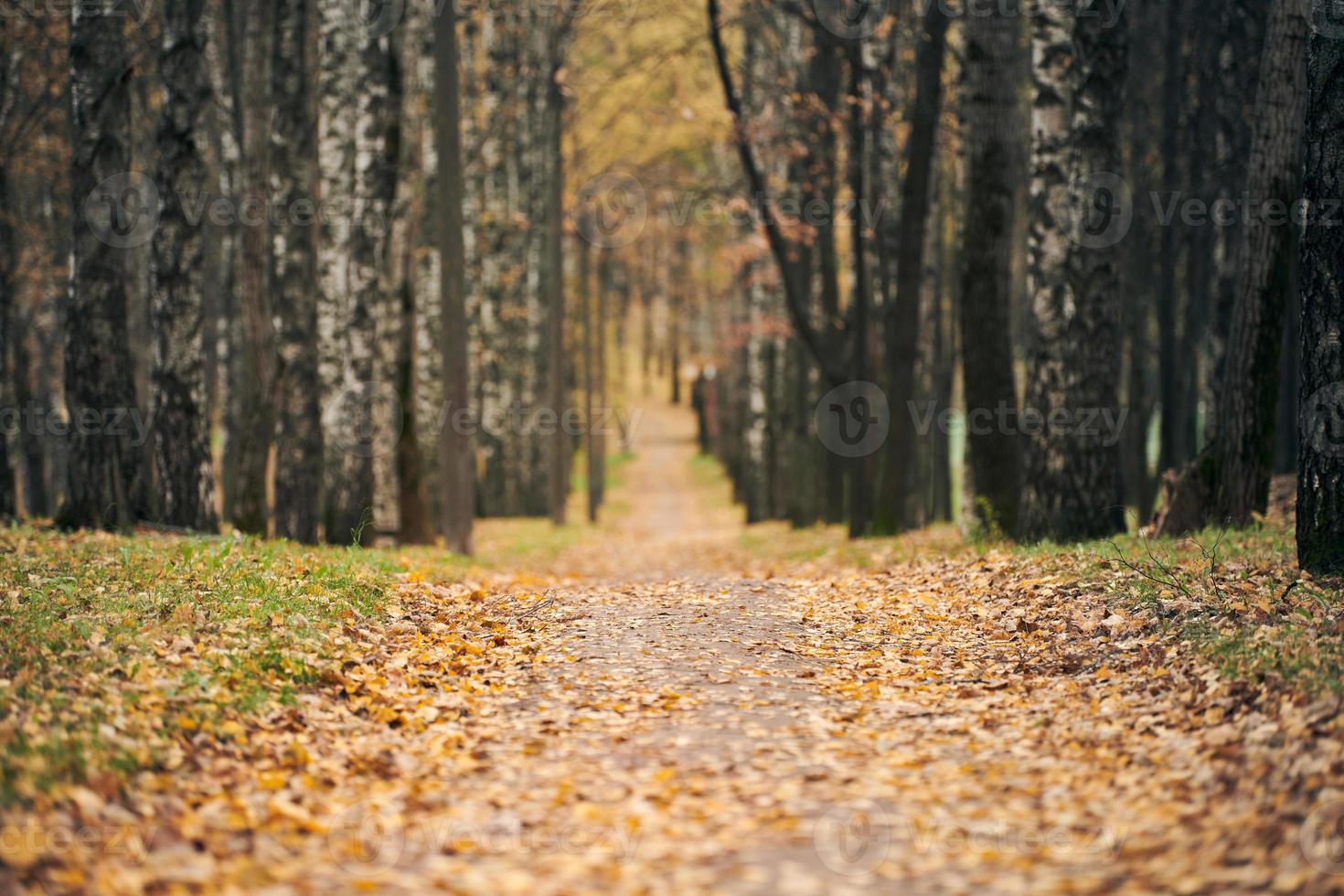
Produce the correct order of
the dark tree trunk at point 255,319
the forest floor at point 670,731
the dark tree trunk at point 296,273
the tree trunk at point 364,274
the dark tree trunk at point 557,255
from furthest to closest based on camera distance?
the dark tree trunk at point 557,255
the dark tree trunk at point 296,273
the tree trunk at point 364,274
the dark tree trunk at point 255,319
the forest floor at point 670,731

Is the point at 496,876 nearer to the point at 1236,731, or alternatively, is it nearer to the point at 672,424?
the point at 1236,731

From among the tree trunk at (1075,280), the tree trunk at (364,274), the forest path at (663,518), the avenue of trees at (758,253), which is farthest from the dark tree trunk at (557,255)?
the tree trunk at (1075,280)

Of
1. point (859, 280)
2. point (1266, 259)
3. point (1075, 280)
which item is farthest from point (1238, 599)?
point (859, 280)

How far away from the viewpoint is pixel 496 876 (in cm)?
447

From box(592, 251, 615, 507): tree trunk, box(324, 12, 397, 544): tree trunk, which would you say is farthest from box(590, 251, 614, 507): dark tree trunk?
box(324, 12, 397, 544): tree trunk

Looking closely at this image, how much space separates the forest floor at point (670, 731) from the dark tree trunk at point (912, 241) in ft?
19.0

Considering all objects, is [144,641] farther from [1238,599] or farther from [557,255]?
[557,255]

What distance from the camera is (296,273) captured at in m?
15.1

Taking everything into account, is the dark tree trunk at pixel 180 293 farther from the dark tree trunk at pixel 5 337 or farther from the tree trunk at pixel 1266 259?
the tree trunk at pixel 1266 259

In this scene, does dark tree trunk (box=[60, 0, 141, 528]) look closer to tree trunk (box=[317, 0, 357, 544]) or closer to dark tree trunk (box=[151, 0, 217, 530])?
dark tree trunk (box=[151, 0, 217, 530])

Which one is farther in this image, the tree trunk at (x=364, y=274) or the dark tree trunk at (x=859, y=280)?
the dark tree trunk at (x=859, y=280)

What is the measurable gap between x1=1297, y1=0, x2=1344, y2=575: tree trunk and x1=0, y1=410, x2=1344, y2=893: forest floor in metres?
0.60

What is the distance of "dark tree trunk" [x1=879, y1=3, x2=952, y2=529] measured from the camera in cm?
1444

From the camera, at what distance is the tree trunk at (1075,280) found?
1065cm
